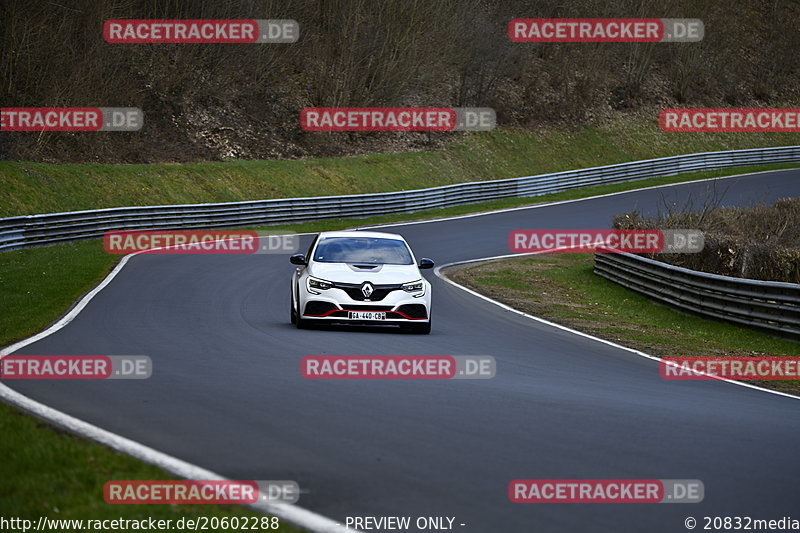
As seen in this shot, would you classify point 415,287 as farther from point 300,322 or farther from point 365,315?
point 300,322

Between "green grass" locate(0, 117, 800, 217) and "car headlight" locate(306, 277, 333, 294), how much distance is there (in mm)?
18702

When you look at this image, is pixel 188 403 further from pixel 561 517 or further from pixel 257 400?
pixel 561 517

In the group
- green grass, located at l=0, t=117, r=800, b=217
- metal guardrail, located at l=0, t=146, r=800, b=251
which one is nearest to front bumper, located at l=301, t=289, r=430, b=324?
metal guardrail, located at l=0, t=146, r=800, b=251

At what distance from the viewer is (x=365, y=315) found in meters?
15.3

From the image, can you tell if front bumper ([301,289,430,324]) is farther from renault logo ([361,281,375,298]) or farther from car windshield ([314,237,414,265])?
car windshield ([314,237,414,265])

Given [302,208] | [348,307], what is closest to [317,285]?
[348,307]

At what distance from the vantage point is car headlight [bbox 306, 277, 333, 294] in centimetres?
1529

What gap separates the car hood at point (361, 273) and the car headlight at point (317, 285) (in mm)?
79

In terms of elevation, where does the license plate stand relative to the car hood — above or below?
below

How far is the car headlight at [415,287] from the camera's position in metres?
15.5

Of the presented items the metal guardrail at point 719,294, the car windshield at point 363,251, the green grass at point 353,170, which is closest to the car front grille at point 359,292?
the car windshield at point 363,251

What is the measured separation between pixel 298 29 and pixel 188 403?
4603cm

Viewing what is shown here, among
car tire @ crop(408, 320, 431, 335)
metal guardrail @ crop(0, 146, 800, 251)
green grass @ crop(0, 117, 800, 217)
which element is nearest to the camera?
car tire @ crop(408, 320, 431, 335)

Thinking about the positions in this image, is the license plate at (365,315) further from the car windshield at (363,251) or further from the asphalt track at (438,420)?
the car windshield at (363,251)
